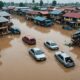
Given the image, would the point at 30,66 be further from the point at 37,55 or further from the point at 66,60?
the point at 66,60

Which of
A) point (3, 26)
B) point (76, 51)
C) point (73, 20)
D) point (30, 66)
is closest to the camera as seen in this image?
point (30, 66)

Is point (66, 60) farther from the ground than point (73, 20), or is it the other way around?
point (73, 20)

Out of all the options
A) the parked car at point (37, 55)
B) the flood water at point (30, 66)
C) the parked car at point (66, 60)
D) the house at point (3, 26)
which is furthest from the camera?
the house at point (3, 26)

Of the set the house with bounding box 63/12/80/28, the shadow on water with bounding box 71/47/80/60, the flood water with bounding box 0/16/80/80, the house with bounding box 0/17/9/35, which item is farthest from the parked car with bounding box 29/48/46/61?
the house with bounding box 63/12/80/28

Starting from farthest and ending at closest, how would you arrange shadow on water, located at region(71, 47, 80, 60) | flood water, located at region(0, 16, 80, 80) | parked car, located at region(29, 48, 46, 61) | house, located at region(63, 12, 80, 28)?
house, located at region(63, 12, 80, 28)
shadow on water, located at region(71, 47, 80, 60)
parked car, located at region(29, 48, 46, 61)
flood water, located at region(0, 16, 80, 80)

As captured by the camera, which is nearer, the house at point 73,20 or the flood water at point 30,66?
the flood water at point 30,66

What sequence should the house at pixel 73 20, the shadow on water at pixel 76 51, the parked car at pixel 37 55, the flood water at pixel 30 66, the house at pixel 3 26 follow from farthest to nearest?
the house at pixel 73 20, the house at pixel 3 26, the shadow on water at pixel 76 51, the parked car at pixel 37 55, the flood water at pixel 30 66

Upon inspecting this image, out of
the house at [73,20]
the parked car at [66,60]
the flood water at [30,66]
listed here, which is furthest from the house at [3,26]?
the parked car at [66,60]

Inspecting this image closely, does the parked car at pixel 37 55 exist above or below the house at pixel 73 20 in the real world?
below

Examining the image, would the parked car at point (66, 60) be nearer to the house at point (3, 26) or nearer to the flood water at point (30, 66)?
the flood water at point (30, 66)

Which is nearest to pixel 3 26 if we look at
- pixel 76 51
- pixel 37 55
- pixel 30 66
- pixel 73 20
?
pixel 37 55

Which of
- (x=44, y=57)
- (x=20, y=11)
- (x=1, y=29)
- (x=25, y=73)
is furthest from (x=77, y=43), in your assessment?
(x=20, y=11)

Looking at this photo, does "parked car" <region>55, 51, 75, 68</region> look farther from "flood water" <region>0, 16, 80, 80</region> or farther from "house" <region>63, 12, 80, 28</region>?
"house" <region>63, 12, 80, 28</region>
